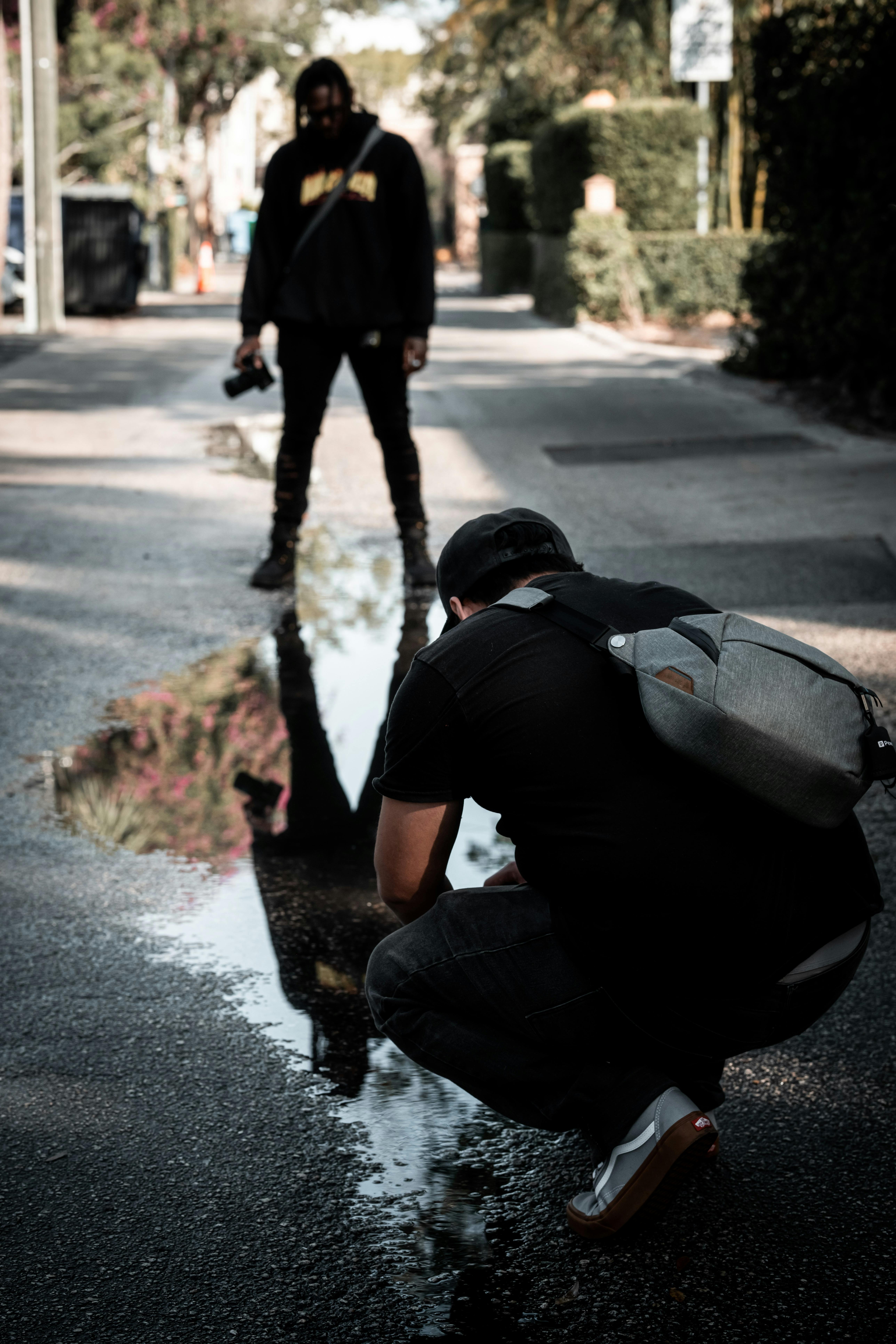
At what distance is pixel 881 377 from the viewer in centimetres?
1118

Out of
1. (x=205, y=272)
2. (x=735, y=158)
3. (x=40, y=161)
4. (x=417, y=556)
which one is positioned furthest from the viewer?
(x=205, y=272)

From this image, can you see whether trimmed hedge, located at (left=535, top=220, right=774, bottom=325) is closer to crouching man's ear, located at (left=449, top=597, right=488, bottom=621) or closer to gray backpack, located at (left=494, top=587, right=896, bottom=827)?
crouching man's ear, located at (left=449, top=597, right=488, bottom=621)

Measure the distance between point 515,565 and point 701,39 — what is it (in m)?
20.7

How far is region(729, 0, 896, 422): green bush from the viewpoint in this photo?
1071 cm

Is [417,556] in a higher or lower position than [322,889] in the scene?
higher

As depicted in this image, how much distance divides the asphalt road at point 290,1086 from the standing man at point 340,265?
104cm

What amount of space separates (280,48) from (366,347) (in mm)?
42477

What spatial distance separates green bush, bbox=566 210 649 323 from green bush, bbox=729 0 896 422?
30.2 feet

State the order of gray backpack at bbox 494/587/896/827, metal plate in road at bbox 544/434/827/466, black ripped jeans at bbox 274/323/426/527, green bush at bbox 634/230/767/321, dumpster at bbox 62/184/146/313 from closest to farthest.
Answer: gray backpack at bbox 494/587/896/827
black ripped jeans at bbox 274/323/426/527
metal plate in road at bbox 544/434/827/466
green bush at bbox 634/230/767/321
dumpster at bbox 62/184/146/313

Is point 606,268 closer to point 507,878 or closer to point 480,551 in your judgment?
point 507,878

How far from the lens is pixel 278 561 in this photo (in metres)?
6.60

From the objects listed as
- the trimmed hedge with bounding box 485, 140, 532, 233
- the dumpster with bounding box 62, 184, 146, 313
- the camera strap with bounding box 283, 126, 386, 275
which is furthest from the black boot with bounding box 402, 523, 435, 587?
the trimmed hedge with bounding box 485, 140, 532, 233

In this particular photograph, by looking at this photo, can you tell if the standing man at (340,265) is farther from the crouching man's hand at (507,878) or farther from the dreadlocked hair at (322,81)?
the crouching man's hand at (507,878)

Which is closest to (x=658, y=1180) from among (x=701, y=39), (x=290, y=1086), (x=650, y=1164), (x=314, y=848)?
(x=650, y=1164)
